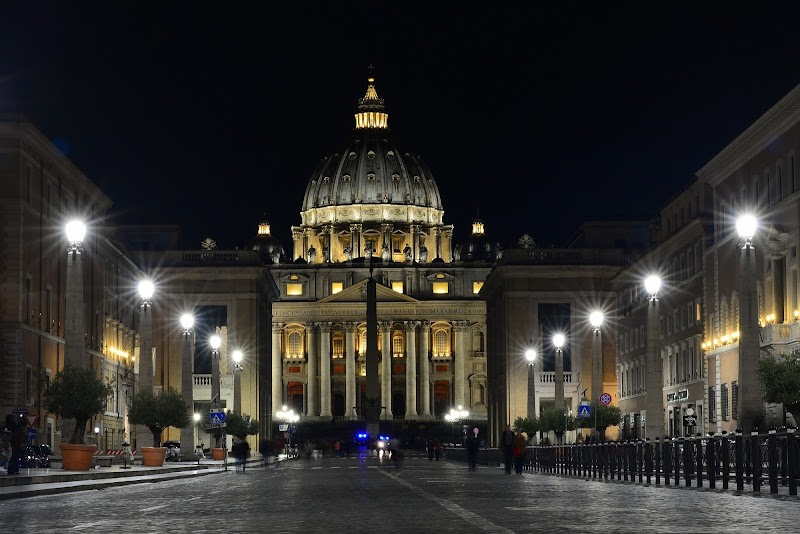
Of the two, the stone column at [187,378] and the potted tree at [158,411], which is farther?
the stone column at [187,378]

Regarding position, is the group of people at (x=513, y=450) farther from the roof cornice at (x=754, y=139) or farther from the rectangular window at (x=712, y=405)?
the rectangular window at (x=712, y=405)

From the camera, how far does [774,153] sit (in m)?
65.1

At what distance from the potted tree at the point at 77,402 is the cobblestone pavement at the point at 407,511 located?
13.6 m

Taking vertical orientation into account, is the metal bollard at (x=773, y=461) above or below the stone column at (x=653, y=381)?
below

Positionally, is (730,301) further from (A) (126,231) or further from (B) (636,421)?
(A) (126,231)

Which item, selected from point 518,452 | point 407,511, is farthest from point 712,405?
point 407,511

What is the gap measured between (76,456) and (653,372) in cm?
1773

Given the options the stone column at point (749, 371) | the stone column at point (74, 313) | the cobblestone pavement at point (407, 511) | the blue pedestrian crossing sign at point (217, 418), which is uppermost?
the stone column at point (74, 313)

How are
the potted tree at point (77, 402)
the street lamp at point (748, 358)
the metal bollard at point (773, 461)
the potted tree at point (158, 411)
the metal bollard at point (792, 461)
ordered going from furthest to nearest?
1. the potted tree at point (158, 411)
2. the potted tree at point (77, 402)
3. the street lamp at point (748, 358)
4. the metal bollard at point (773, 461)
5. the metal bollard at point (792, 461)

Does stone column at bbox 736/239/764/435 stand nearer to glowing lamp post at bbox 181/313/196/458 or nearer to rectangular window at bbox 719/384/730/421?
glowing lamp post at bbox 181/313/196/458

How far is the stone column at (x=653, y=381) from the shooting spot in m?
45.7

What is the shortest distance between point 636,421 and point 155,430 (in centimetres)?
4603

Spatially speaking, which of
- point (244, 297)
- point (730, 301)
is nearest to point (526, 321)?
point (244, 297)

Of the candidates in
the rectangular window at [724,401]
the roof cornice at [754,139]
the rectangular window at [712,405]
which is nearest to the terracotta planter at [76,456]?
the roof cornice at [754,139]
